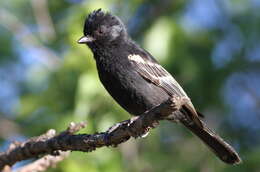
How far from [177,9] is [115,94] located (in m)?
1.77

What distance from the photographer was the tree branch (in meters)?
4.25

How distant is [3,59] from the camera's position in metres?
9.12

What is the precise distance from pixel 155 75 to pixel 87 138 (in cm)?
149

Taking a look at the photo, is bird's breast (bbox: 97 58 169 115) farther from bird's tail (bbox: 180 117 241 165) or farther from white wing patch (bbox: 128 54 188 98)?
bird's tail (bbox: 180 117 241 165)

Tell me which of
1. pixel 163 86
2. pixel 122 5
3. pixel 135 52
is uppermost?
pixel 122 5

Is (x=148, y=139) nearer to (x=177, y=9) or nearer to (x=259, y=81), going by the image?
(x=177, y=9)

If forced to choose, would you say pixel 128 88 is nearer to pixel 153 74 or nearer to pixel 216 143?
pixel 153 74

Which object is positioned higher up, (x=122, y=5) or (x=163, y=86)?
(x=122, y=5)

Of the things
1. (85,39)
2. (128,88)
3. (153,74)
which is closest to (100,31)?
(85,39)

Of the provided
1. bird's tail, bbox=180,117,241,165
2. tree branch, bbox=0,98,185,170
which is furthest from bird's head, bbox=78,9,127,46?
tree branch, bbox=0,98,185,170

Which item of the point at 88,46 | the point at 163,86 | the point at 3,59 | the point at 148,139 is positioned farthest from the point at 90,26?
the point at 3,59

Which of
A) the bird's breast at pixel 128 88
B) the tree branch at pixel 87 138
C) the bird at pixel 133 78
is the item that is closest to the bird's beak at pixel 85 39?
the bird at pixel 133 78

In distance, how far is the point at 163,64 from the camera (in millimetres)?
6695

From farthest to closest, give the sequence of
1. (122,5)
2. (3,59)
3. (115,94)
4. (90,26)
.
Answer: (3,59) → (122,5) → (90,26) → (115,94)
